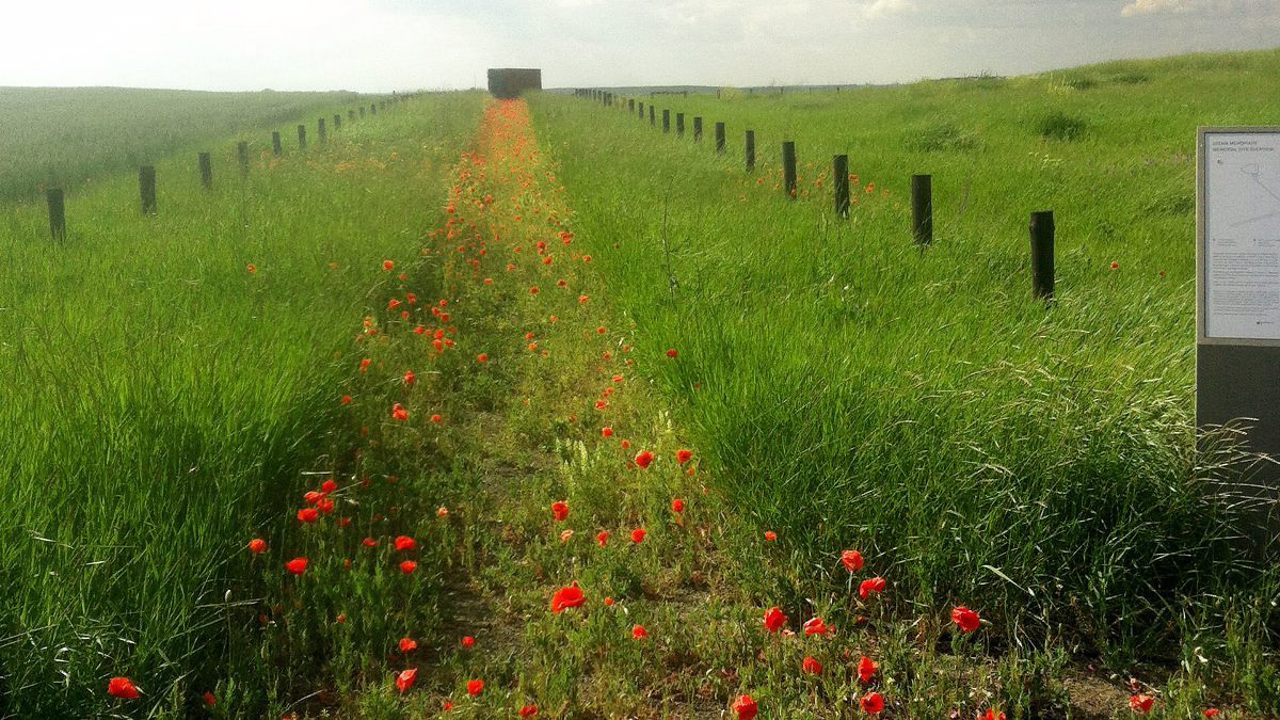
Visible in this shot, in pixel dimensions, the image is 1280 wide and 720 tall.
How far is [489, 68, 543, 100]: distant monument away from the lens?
214ft

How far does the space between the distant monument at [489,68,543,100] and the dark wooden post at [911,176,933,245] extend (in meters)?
59.6

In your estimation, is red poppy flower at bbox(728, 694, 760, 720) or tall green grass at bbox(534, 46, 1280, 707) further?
tall green grass at bbox(534, 46, 1280, 707)

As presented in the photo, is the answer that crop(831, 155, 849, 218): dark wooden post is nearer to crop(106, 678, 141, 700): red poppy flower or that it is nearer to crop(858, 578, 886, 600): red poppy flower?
crop(858, 578, 886, 600): red poppy flower

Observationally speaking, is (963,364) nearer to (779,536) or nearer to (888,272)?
(779,536)

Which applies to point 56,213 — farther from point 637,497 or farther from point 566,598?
point 566,598

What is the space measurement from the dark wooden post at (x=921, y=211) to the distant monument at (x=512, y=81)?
59641 millimetres

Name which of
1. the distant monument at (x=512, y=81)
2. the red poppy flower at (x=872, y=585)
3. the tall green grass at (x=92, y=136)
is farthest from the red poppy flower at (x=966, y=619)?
the distant monument at (x=512, y=81)

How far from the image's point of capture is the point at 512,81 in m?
65.7

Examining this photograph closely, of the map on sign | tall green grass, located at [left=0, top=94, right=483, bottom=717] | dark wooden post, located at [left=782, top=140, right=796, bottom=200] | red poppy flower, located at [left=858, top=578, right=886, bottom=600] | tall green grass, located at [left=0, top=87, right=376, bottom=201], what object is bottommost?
red poppy flower, located at [left=858, top=578, right=886, bottom=600]

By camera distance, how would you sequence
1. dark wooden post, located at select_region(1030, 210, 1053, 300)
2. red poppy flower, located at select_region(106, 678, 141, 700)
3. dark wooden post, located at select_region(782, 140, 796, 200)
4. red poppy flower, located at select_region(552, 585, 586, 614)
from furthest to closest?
dark wooden post, located at select_region(782, 140, 796, 200)
dark wooden post, located at select_region(1030, 210, 1053, 300)
red poppy flower, located at select_region(552, 585, 586, 614)
red poppy flower, located at select_region(106, 678, 141, 700)

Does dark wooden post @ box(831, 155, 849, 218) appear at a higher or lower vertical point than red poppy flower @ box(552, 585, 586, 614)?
higher

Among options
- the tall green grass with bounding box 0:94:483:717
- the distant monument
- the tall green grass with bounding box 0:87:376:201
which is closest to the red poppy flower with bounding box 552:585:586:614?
the tall green grass with bounding box 0:94:483:717

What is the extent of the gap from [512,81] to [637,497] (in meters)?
64.5

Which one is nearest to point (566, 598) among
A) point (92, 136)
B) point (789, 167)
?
point (789, 167)
